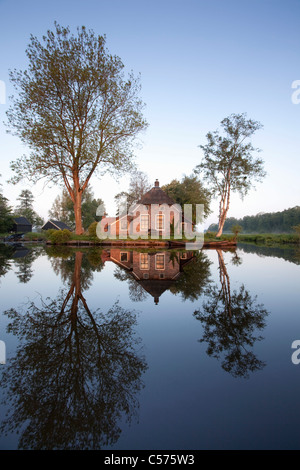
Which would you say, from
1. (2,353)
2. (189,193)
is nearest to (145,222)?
(189,193)

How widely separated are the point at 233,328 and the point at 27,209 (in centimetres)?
7600

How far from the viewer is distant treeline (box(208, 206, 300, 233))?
8425 centimetres

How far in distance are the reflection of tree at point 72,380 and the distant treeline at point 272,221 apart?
78.2 meters

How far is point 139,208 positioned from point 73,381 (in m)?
28.8

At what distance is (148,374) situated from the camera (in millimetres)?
2449

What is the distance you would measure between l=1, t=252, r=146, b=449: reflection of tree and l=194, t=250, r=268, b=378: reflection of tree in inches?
39.0

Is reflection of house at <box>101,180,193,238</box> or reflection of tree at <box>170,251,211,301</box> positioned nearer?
reflection of tree at <box>170,251,211,301</box>

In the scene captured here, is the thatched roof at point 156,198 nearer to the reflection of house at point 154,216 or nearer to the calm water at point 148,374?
the reflection of house at point 154,216

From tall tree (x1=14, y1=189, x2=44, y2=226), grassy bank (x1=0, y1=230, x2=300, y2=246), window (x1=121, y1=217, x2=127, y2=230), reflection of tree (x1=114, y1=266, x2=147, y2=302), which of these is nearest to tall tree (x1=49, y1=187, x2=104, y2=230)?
tall tree (x1=14, y1=189, x2=44, y2=226)

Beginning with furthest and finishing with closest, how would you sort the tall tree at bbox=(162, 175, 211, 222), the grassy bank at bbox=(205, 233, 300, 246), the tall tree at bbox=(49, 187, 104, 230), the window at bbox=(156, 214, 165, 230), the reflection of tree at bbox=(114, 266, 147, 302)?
1. the tall tree at bbox=(49, 187, 104, 230)
2. the tall tree at bbox=(162, 175, 211, 222)
3. the grassy bank at bbox=(205, 233, 300, 246)
4. the window at bbox=(156, 214, 165, 230)
5. the reflection of tree at bbox=(114, 266, 147, 302)

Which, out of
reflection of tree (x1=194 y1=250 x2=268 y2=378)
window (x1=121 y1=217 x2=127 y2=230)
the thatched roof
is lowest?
reflection of tree (x1=194 y1=250 x2=268 y2=378)

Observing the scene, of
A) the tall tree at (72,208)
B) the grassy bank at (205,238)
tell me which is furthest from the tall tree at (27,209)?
the grassy bank at (205,238)

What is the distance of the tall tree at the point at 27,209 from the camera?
70562 mm

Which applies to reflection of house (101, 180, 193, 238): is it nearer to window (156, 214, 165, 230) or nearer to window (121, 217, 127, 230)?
window (156, 214, 165, 230)
